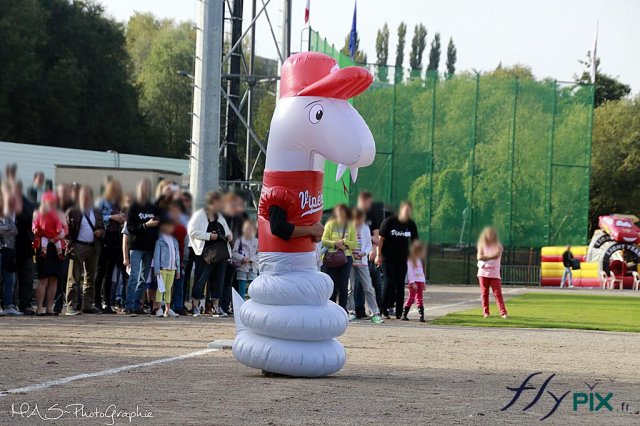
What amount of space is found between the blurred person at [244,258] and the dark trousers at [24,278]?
3721 millimetres

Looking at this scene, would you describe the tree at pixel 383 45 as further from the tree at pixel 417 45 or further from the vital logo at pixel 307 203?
the vital logo at pixel 307 203

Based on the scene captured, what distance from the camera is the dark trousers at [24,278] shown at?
57.0 feet

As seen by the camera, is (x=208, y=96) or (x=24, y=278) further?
(x=24, y=278)

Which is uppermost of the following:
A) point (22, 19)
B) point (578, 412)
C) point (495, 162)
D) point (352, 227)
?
point (22, 19)

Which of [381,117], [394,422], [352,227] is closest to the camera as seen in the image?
[394,422]

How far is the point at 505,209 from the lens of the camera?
148 feet

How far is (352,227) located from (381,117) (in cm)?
2639

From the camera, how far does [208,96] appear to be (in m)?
15.9

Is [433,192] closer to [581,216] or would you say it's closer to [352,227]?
[581,216]

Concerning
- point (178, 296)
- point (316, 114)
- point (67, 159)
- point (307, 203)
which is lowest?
point (178, 296)

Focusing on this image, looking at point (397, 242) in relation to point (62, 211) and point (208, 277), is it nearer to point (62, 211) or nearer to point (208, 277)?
point (208, 277)

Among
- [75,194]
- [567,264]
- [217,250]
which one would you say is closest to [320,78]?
[75,194]

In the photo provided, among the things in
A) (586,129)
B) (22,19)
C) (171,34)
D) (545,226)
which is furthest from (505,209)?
(171,34)

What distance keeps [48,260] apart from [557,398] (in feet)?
32.9
